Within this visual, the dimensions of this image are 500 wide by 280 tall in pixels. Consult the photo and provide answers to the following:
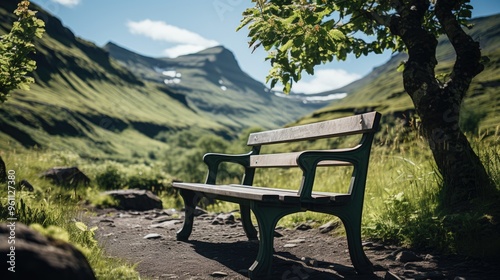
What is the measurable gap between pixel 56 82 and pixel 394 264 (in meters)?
141

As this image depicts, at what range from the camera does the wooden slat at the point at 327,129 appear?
12.2 ft

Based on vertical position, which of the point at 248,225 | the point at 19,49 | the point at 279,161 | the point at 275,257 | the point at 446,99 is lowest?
the point at 275,257

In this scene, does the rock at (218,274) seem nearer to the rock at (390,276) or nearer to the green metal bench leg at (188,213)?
the rock at (390,276)

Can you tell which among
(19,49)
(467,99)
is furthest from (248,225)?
(467,99)

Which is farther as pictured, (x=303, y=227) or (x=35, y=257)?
(x=303, y=227)

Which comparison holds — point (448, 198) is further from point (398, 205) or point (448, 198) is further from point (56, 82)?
point (56, 82)

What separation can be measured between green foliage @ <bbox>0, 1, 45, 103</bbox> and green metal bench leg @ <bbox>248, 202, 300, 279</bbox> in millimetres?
3553

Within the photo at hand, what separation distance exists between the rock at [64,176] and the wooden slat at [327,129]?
19.0ft

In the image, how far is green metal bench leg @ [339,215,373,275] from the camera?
3723mm

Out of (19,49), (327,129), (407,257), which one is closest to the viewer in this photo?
(407,257)

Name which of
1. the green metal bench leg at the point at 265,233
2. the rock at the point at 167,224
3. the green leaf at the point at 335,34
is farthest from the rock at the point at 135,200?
the green leaf at the point at 335,34

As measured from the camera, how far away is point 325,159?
3650mm

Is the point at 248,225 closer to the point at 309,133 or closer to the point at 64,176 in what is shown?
the point at 309,133

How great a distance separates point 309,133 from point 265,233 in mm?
1451
